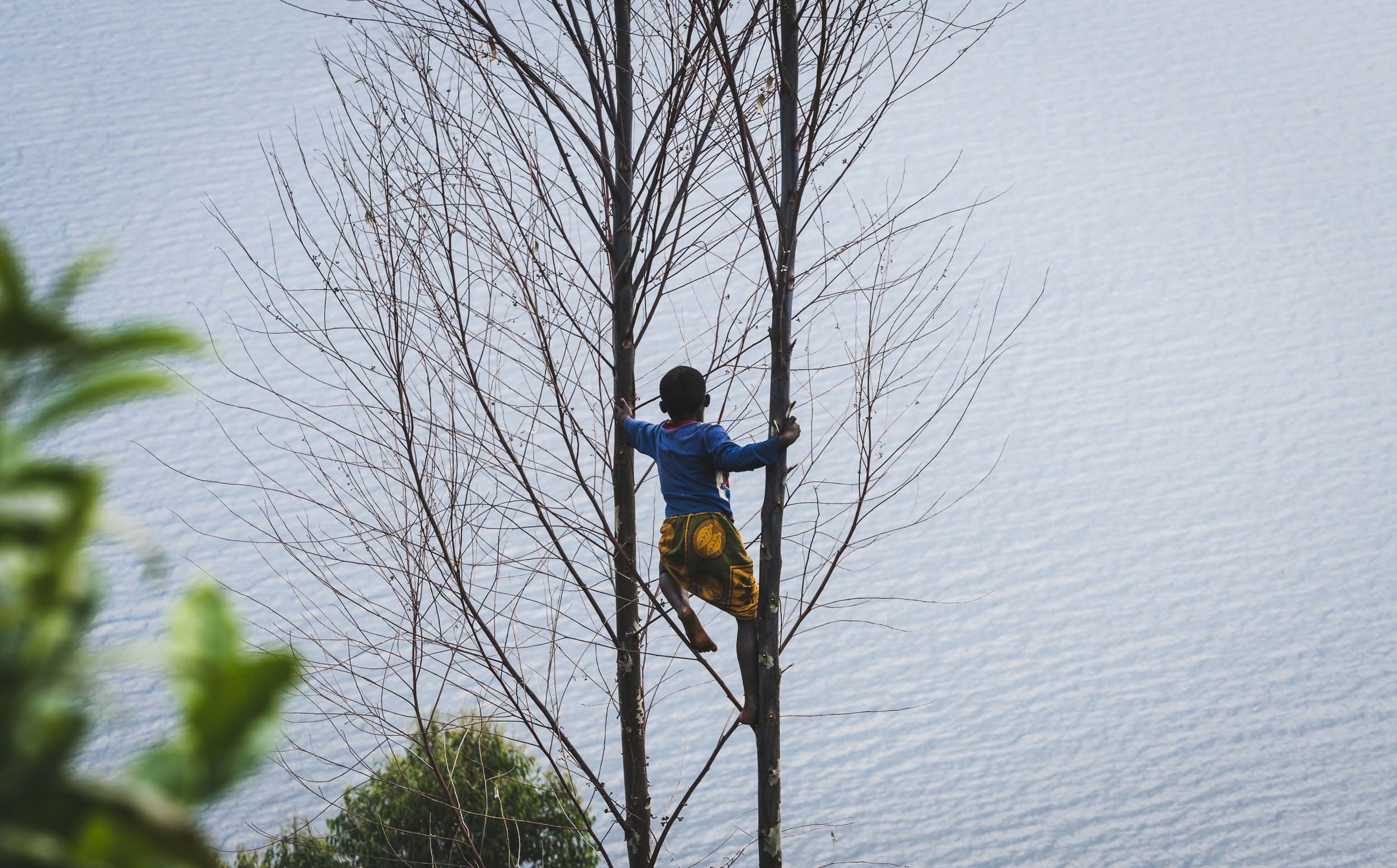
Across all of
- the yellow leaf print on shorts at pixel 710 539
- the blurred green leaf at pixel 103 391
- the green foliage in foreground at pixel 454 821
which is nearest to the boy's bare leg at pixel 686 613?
the yellow leaf print on shorts at pixel 710 539

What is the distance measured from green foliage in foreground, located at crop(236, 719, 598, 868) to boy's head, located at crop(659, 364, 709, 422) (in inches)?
72.5

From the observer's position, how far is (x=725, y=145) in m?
2.54

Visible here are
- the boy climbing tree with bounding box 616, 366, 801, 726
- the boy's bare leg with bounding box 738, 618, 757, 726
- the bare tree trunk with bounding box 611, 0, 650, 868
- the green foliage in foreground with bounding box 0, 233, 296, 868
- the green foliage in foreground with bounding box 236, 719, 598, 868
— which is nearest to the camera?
the green foliage in foreground with bounding box 0, 233, 296, 868

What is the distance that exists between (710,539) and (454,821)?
1.92 meters

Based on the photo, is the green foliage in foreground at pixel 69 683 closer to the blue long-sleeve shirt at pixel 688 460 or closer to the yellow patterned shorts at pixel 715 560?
the blue long-sleeve shirt at pixel 688 460

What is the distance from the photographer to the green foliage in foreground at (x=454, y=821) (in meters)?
3.87

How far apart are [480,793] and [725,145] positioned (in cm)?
238

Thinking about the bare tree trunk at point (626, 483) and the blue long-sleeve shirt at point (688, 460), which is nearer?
the blue long-sleeve shirt at point (688, 460)

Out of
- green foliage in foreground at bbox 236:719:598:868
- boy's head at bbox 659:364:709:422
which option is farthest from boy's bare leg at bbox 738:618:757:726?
green foliage in foreground at bbox 236:719:598:868

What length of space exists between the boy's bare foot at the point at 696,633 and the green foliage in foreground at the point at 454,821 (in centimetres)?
163

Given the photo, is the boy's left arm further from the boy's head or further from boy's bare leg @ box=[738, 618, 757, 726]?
boy's bare leg @ box=[738, 618, 757, 726]

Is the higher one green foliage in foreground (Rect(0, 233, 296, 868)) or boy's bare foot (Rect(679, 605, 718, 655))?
boy's bare foot (Rect(679, 605, 718, 655))

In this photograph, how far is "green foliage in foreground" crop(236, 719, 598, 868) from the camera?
3.87 m

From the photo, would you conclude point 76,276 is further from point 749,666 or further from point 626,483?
point 626,483
